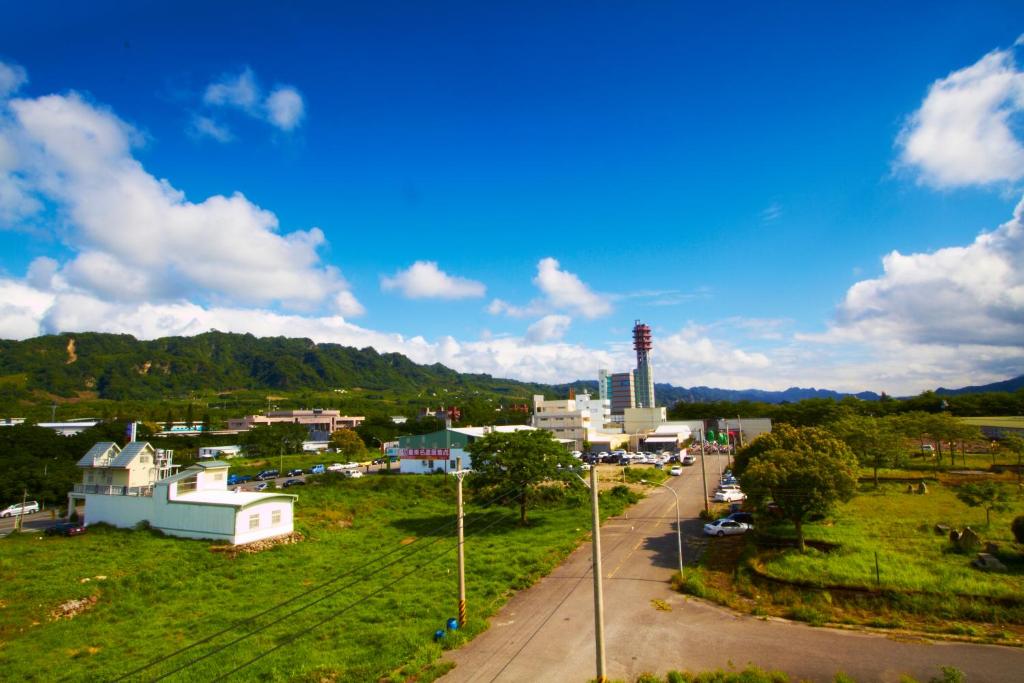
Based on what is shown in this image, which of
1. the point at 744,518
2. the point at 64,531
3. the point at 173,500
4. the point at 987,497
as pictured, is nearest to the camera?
the point at 987,497

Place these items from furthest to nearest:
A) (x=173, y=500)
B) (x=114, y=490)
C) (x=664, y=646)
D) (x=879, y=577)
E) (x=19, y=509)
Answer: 1. (x=19, y=509)
2. (x=114, y=490)
3. (x=173, y=500)
4. (x=879, y=577)
5. (x=664, y=646)

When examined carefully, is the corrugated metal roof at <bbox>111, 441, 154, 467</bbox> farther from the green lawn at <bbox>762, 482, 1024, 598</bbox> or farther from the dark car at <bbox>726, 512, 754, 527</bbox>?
the dark car at <bbox>726, 512, 754, 527</bbox>

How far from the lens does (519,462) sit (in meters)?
44.7

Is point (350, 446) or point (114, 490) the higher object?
point (350, 446)

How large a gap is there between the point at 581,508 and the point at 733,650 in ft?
97.5

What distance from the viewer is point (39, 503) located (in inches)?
2299

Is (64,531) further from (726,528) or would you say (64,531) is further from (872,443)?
(872,443)

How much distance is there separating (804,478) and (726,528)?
9226 millimetres

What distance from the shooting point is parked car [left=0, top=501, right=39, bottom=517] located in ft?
178

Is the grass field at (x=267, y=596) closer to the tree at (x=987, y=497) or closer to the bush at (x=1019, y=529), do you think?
the bush at (x=1019, y=529)

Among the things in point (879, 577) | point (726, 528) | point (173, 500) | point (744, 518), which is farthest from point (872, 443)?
point (173, 500)

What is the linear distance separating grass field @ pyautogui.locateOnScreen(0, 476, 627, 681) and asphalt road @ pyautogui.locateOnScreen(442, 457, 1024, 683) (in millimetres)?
1682

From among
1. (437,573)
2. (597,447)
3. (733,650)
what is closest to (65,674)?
(437,573)

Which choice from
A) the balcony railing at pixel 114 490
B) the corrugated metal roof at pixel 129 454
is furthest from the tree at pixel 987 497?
the corrugated metal roof at pixel 129 454
